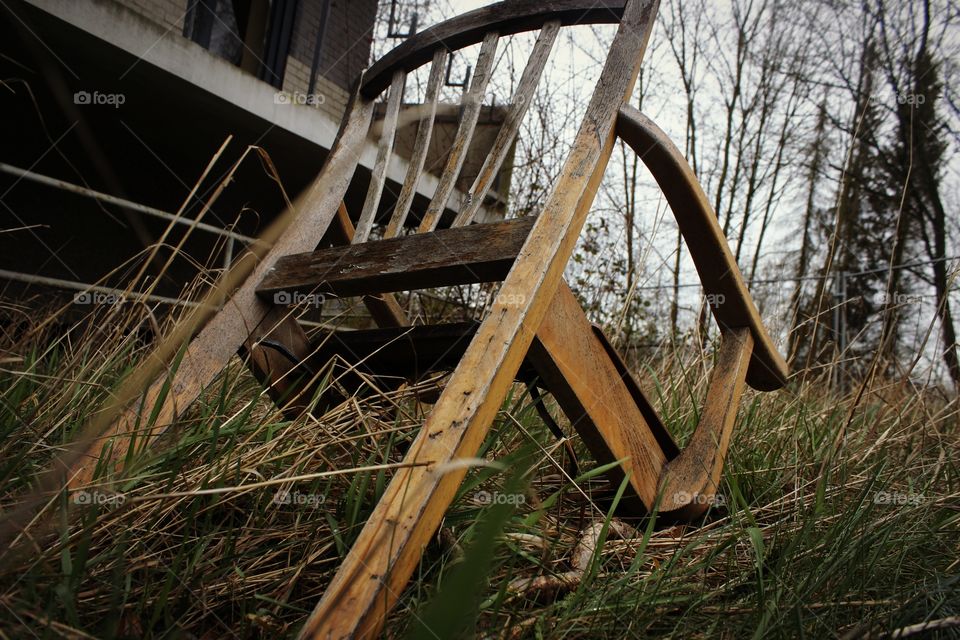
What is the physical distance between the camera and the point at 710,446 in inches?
54.9

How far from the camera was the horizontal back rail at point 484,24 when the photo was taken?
127 cm

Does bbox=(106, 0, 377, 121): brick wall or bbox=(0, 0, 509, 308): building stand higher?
bbox=(106, 0, 377, 121): brick wall

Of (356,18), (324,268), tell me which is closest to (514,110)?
(324,268)

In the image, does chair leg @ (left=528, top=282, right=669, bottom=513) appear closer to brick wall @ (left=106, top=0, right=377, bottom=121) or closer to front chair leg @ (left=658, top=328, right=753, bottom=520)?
front chair leg @ (left=658, top=328, right=753, bottom=520)

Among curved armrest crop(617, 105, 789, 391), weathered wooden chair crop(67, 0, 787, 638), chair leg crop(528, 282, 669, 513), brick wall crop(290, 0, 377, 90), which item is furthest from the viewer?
brick wall crop(290, 0, 377, 90)

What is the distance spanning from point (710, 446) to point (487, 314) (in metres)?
0.70

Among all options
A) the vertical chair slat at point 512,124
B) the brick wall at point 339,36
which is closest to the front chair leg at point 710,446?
the vertical chair slat at point 512,124

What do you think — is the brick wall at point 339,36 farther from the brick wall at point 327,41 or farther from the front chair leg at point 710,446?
the front chair leg at point 710,446

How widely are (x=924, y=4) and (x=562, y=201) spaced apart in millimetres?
11036

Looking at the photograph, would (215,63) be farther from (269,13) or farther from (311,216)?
(311,216)

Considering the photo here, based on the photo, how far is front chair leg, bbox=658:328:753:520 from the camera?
1321mm

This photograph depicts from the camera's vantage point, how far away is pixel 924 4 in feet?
30.4

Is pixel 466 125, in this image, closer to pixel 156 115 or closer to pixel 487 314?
pixel 487 314

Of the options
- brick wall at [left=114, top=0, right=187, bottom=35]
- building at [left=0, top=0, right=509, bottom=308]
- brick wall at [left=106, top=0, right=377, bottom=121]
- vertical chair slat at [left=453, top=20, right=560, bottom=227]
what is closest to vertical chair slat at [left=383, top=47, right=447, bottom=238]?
vertical chair slat at [left=453, top=20, right=560, bottom=227]
